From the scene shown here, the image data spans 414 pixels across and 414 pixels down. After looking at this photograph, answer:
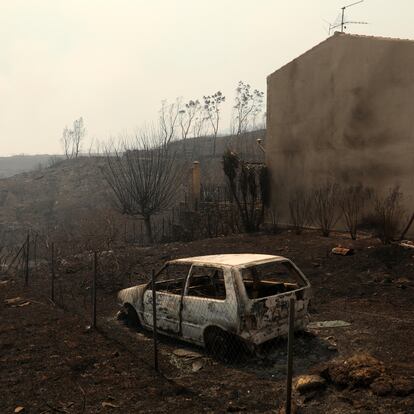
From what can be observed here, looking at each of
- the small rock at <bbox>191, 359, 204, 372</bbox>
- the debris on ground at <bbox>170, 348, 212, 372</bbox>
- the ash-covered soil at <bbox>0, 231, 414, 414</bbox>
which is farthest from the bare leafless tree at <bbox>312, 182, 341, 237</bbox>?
the small rock at <bbox>191, 359, 204, 372</bbox>

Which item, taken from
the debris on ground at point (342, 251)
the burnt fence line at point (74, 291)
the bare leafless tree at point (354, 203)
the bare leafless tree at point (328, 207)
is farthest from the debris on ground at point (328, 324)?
the bare leafless tree at point (328, 207)

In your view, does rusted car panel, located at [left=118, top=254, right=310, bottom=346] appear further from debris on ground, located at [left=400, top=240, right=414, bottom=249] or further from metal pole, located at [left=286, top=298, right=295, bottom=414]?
debris on ground, located at [left=400, top=240, right=414, bottom=249]

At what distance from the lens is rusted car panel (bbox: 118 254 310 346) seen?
5906mm

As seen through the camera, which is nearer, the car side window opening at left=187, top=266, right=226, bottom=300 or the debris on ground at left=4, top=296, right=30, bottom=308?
the car side window opening at left=187, top=266, right=226, bottom=300

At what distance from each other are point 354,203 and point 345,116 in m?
3.00

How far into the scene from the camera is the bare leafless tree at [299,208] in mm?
16547

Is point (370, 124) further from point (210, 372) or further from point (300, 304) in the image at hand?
point (210, 372)

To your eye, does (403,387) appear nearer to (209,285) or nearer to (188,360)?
(188,360)

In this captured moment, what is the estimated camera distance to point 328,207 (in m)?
15.7

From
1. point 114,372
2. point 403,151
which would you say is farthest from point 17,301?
point 403,151

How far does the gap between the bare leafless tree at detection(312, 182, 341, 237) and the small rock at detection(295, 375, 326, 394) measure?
34.0 feet

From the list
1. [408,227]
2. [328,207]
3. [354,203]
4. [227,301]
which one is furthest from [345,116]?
[227,301]

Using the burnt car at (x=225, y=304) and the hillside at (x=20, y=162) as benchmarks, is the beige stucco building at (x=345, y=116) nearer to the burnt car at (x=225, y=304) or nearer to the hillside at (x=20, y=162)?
the burnt car at (x=225, y=304)

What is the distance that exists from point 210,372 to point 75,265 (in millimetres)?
9590
